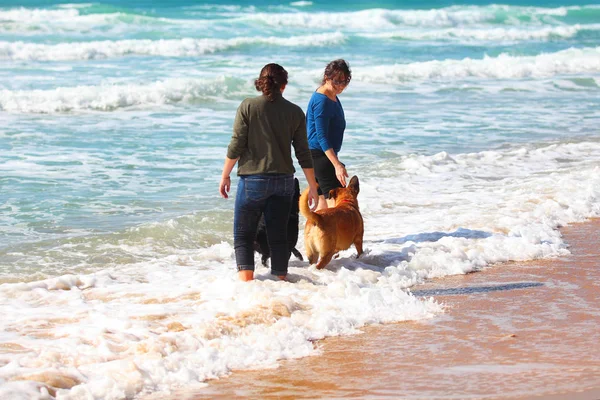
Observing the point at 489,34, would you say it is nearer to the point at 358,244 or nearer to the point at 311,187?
the point at 358,244

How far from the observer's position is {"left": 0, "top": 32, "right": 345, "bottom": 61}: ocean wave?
29.8 meters

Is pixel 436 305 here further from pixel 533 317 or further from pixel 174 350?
pixel 174 350

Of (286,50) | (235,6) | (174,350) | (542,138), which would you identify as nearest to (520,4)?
(235,6)

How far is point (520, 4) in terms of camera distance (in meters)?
64.4

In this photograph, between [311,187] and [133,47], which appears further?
[133,47]

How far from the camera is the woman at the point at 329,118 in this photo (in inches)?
275

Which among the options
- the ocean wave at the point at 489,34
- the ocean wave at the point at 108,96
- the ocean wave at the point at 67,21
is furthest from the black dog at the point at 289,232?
the ocean wave at the point at 489,34

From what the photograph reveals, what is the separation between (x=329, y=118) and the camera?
279 inches

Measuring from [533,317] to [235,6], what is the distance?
53.7 meters

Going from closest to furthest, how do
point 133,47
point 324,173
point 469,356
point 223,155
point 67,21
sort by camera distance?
point 469,356
point 324,173
point 223,155
point 133,47
point 67,21

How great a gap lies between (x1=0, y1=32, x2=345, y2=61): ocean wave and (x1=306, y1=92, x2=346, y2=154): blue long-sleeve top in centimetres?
2420

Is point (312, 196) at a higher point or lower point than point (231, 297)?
higher

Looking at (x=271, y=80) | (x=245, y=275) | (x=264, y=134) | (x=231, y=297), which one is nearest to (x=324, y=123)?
(x=264, y=134)

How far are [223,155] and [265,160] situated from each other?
24.4 ft
